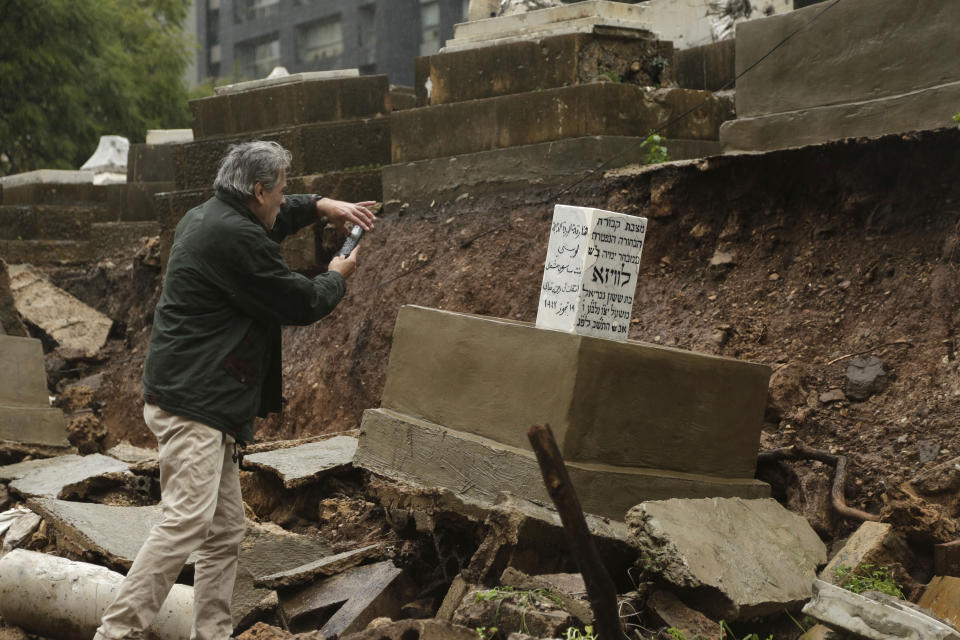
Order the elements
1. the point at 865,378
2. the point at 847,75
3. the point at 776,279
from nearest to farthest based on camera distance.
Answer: the point at 865,378, the point at 847,75, the point at 776,279

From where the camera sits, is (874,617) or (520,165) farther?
(520,165)

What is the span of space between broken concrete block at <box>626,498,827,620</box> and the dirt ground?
655 mm

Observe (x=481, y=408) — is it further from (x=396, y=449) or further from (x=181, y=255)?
(x=181, y=255)

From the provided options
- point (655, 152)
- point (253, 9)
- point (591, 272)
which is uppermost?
point (253, 9)

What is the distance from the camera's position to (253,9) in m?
43.0

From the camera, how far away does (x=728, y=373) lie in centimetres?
541

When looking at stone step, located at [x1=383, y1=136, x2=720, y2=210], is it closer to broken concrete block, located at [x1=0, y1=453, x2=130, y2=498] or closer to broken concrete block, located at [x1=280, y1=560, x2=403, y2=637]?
broken concrete block, located at [x1=0, y1=453, x2=130, y2=498]

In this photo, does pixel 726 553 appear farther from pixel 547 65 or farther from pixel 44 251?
pixel 44 251

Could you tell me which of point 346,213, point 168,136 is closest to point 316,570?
point 346,213

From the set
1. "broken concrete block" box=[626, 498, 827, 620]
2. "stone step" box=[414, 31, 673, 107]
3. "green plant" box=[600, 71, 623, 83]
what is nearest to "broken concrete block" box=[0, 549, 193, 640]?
"broken concrete block" box=[626, 498, 827, 620]

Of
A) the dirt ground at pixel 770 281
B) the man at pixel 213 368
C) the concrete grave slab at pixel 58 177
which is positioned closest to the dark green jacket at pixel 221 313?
the man at pixel 213 368

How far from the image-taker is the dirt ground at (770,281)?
604cm

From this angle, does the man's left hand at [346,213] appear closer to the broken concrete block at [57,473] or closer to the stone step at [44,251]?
the broken concrete block at [57,473]

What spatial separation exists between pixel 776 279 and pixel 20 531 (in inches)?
194
